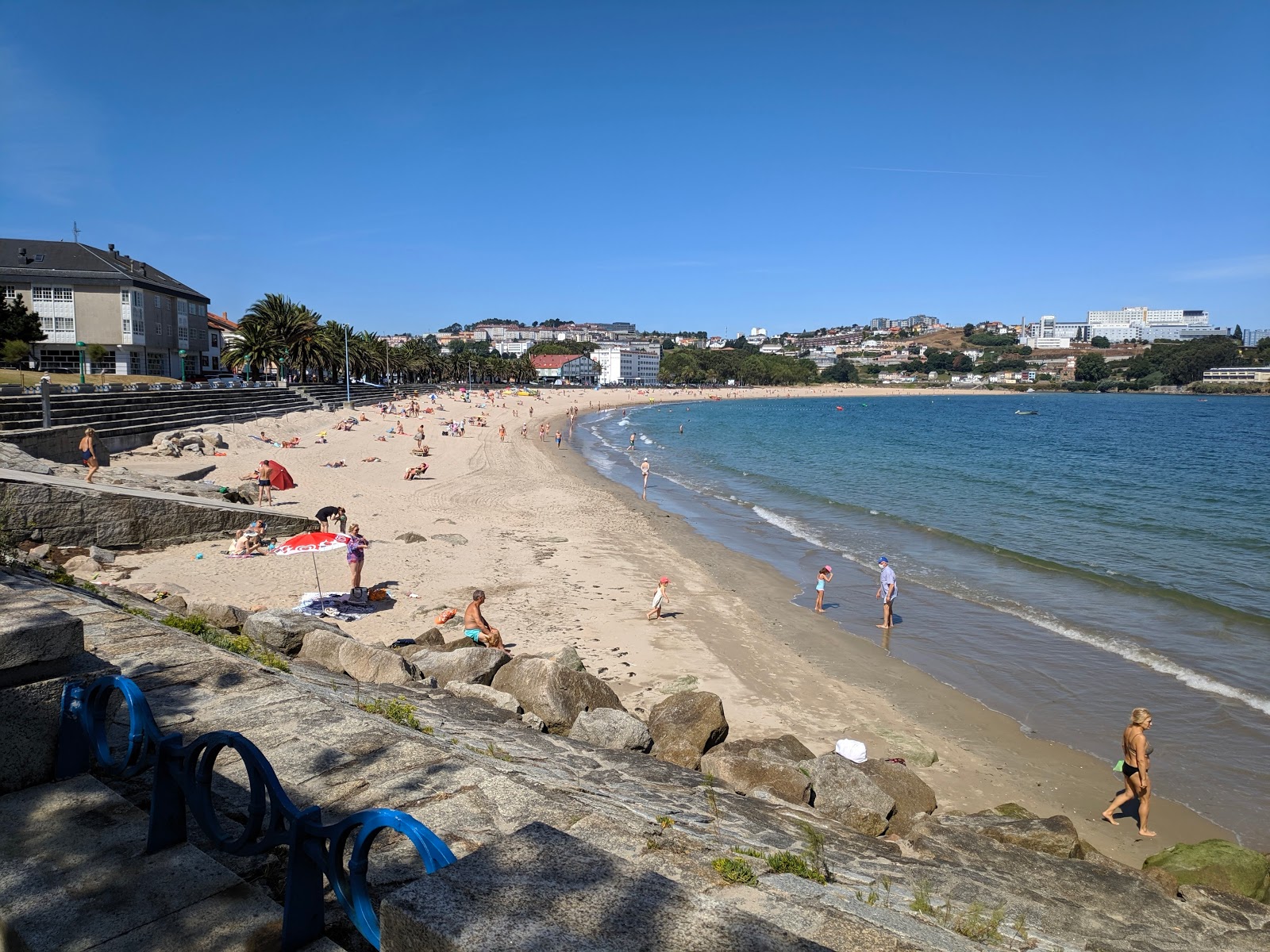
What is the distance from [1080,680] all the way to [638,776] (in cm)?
892

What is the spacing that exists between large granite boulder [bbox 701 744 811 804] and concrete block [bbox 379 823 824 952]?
563 centimetres

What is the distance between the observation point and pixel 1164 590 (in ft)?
56.9

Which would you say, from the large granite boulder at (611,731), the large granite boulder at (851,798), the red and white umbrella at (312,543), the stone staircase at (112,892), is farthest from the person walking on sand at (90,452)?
the stone staircase at (112,892)

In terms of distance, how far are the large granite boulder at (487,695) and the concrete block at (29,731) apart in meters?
5.17

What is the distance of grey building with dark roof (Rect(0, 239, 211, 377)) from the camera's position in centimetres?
4562

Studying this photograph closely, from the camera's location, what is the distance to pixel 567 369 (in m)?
174

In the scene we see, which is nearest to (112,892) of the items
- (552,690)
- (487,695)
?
(487,695)

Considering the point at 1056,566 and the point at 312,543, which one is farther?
the point at 1056,566

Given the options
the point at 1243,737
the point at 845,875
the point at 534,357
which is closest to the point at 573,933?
the point at 845,875

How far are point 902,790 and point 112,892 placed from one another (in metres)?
7.28

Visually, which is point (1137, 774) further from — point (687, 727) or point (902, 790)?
point (687, 727)

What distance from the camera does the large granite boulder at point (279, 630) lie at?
29.4 ft

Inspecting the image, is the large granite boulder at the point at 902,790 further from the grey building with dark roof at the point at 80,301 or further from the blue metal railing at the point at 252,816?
the grey building with dark roof at the point at 80,301

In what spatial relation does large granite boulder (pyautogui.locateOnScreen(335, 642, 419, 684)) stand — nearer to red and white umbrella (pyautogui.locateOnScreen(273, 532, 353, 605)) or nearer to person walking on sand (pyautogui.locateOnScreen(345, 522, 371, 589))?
red and white umbrella (pyautogui.locateOnScreen(273, 532, 353, 605))
